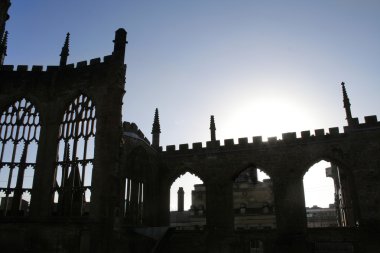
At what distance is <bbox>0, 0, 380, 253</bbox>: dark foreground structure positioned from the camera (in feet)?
43.7

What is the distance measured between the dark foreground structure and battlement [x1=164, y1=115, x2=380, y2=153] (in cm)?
6

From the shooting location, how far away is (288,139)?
846 inches

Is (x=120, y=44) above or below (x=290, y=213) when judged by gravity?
above

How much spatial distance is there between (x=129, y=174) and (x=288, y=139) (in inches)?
410

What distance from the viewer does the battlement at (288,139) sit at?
66.5 ft

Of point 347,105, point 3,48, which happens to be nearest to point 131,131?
point 3,48

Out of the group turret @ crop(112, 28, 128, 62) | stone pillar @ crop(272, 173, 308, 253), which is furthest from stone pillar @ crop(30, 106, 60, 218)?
stone pillar @ crop(272, 173, 308, 253)

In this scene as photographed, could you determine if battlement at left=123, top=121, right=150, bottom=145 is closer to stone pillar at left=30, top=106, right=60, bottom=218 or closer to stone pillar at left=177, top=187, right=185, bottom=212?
stone pillar at left=30, top=106, right=60, bottom=218

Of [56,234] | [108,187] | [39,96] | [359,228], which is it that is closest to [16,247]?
[56,234]

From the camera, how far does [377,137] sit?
19.8 m

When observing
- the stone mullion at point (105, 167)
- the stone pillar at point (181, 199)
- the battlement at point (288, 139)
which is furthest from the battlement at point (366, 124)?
the stone pillar at point (181, 199)

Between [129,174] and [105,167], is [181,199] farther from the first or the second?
[105,167]

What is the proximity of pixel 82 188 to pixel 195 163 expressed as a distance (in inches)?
427

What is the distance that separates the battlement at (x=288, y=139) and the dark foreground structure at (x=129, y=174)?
0.06 m
